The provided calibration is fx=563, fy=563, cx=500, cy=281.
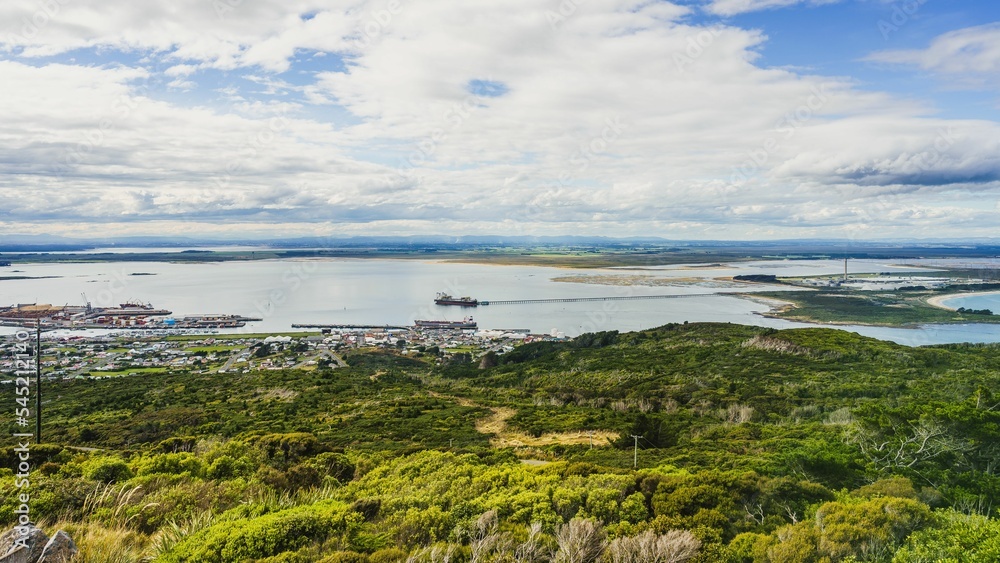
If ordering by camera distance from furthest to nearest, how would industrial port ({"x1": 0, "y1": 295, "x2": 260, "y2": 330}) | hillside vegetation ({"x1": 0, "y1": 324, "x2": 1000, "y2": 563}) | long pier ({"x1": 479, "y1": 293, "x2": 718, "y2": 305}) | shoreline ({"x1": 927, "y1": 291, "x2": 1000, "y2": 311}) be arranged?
long pier ({"x1": 479, "y1": 293, "x2": 718, "y2": 305}), shoreline ({"x1": 927, "y1": 291, "x2": 1000, "y2": 311}), industrial port ({"x1": 0, "y1": 295, "x2": 260, "y2": 330}), hillside vegetation ({"x1": 0, "y1": 324, "x2": 1000, "y2": 563})

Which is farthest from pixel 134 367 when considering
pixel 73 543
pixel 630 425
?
pixel 73 543

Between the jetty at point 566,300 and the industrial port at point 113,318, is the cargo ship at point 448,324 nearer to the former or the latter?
the jetty at point 566,300

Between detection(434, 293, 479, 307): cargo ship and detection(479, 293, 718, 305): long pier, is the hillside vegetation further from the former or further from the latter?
detection(479, 293, 718, 305): long pier

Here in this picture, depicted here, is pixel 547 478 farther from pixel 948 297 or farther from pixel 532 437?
pixel 948 297

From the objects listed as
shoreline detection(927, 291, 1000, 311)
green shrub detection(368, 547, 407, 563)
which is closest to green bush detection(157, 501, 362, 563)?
green shrub detection(368, 547, 407, 563)

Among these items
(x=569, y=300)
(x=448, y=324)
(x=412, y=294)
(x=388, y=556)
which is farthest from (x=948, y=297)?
(x=388, y=556)

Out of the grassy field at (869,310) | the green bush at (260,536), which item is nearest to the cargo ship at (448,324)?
the grassy field at (869,310)
